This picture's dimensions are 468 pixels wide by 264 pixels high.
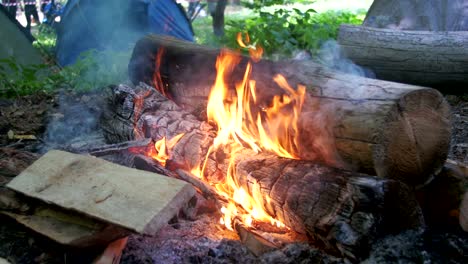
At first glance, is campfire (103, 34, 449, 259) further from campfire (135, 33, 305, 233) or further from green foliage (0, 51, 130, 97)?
green foliage (0, 51, 130, 97)

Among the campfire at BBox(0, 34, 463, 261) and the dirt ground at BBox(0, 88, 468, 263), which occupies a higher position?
the campfire at BBox(0, 34, 463, 261)

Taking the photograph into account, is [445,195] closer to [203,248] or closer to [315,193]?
[315,193]

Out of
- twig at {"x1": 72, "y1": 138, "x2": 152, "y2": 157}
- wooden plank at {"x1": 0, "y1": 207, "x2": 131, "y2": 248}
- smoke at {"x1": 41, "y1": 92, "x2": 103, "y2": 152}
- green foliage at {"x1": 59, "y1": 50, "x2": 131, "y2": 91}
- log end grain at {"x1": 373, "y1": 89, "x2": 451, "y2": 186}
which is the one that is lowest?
smoke at {"x1": 41, "y1": 92, "x2": 103, "y2": 152}

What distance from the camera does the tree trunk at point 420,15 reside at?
682 centimetres

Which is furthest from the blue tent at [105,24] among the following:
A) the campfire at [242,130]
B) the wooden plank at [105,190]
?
the wooden plank at [105,190]

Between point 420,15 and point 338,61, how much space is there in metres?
2.05

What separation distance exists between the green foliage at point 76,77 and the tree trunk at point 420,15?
429 centimetres

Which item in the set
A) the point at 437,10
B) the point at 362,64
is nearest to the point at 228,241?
the point at 362,64

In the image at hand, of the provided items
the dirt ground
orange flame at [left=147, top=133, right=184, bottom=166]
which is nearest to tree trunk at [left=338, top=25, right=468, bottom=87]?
orange flame at [left=147, top=133, right=184, bottom=166]

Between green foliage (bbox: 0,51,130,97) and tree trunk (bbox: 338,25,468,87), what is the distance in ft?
11.2

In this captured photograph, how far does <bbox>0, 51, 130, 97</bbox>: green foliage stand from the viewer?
20.9 ft

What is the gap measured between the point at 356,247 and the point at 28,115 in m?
4.36

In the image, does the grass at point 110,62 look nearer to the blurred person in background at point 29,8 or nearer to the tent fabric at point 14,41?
the tent fabric at point 14,41

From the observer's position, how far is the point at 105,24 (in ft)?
27.7
